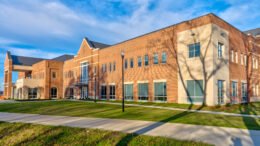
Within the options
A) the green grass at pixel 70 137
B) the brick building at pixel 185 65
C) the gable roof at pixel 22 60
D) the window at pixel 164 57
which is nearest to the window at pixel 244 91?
the brick building at pixel 185 65

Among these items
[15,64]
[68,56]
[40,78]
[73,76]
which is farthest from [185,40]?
[15,64]

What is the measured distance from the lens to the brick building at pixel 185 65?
19152mm

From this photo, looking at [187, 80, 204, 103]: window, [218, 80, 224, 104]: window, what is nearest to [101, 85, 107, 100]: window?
[187, 80, 204, 103]: window

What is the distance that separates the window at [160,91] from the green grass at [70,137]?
1555cm

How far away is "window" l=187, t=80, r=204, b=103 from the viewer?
19.2m

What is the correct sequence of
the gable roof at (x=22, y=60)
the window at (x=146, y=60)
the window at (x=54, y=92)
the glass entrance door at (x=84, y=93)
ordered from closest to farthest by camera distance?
the window at (x=146, y=60) → the glass entrance door at (x=84, y=93) → the window at (x=54, y=92) → the gable roof at (x=22, y=60)

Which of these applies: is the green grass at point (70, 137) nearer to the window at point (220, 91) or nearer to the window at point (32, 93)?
the window at point (220, 91)

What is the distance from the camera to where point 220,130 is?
8117 mm

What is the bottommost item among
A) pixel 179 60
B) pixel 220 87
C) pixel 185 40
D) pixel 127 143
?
pixel 127 143

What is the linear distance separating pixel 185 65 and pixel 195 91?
10.2 ft

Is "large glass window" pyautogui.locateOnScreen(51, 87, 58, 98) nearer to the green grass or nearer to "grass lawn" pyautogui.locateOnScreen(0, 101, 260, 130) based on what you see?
"grass lawn" pyautogui.locateOnScreen(0, 101, 260, 130)

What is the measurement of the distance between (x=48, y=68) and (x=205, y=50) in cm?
3949

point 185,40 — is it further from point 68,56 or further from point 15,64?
point 15,64

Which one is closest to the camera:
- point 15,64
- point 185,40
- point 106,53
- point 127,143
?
point 127,143
